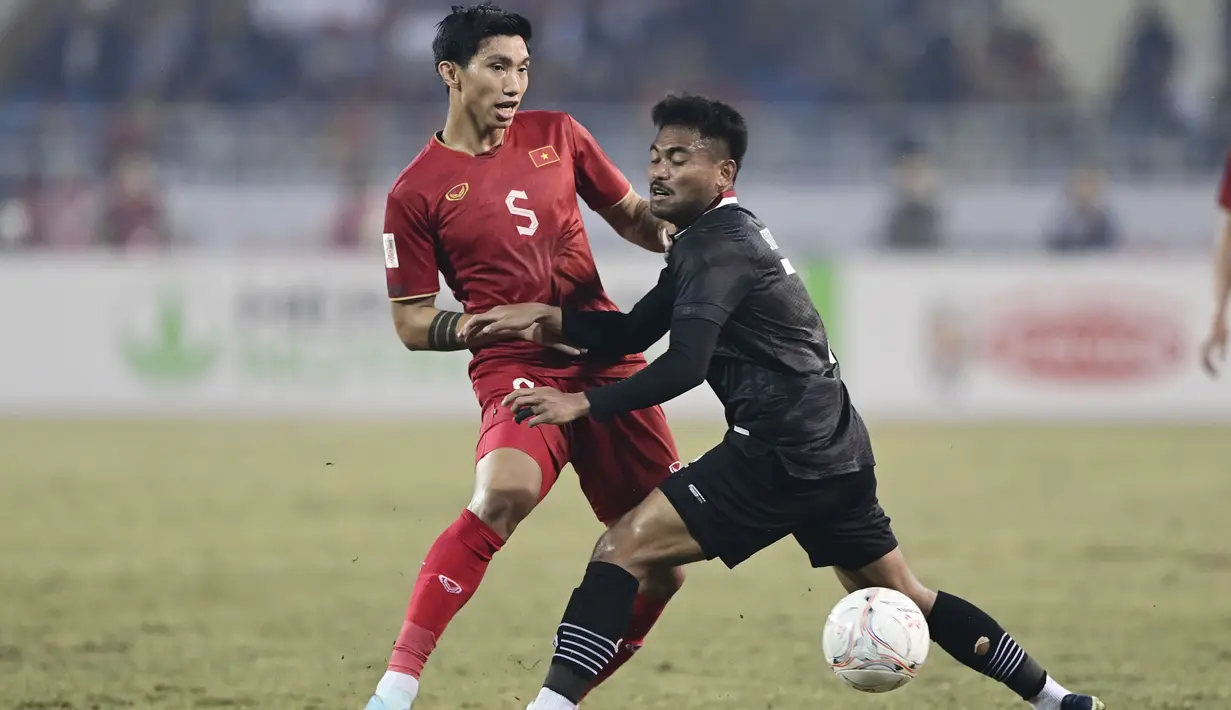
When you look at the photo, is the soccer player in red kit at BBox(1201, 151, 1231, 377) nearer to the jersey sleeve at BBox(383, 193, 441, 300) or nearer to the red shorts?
the red shorts

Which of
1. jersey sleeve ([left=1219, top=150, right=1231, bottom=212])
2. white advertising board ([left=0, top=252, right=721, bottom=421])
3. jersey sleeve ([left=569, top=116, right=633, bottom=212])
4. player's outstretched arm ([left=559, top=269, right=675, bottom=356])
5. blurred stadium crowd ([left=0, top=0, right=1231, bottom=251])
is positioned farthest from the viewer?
blurred stadium crowd ([left=0, top=0, right=1231, bottom=251])

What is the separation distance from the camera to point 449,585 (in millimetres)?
4809

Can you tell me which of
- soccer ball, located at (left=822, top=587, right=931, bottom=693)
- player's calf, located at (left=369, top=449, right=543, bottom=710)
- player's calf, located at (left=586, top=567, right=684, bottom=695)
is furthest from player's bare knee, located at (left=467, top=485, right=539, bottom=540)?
soccer ball, located at (left=822, top=587, right=931, bottom=693)

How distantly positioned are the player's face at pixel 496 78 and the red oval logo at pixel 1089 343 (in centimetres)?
1062

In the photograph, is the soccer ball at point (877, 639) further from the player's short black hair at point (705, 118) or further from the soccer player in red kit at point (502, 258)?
the player's short black hair at point (705, 118)

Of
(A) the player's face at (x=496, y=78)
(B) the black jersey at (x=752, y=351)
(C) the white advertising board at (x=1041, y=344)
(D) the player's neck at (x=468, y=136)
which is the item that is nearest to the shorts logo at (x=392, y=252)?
(D) the player's neck at (x=468, y=136)

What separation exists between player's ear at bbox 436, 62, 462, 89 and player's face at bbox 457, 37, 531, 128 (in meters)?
0.03

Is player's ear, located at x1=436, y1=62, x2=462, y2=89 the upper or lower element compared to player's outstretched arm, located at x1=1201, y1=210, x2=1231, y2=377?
upper

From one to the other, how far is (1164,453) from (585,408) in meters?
9.75

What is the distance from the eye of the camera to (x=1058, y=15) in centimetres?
1878

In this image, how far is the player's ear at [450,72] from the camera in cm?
518

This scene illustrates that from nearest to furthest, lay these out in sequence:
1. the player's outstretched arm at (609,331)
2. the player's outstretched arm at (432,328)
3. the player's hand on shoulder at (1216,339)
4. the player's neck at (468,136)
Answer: the player's outstretched arm at (609,331), the player's outstretched arm at (432,328), the player's neck at (468,136), the player's hand on shoulder at (1216,339)

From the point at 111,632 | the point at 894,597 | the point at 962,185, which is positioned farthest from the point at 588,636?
the point at 962,185

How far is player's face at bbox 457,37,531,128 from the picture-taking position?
5.11 metres
